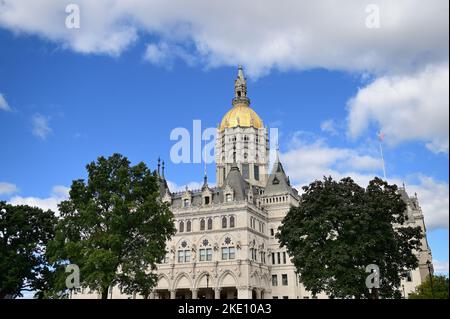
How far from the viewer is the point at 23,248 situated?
53469 millimetres

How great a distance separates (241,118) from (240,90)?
35.2ft

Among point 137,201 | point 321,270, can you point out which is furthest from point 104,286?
point 321,270

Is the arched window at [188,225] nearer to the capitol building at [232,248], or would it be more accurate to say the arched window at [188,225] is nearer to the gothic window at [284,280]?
the capitol building at [232,248]

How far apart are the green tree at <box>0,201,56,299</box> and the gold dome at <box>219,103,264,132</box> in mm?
57923

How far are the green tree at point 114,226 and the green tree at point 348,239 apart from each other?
12779mm

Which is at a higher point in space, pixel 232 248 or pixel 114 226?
pixel 232 248

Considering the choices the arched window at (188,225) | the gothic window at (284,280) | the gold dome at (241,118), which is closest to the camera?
the arched window at (188,225)

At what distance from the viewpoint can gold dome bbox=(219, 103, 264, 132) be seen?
107m

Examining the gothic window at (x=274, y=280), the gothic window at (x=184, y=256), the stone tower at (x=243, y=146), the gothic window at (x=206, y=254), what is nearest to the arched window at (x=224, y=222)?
the gothic window at (x=206, y=254)

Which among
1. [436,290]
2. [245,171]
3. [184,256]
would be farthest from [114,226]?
[245,171]

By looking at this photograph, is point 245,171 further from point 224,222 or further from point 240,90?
point 224,222

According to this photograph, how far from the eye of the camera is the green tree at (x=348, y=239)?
130 ft

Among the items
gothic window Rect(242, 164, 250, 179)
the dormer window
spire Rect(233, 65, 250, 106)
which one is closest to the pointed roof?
gothic window Rect(242, 164, 250, 179)
